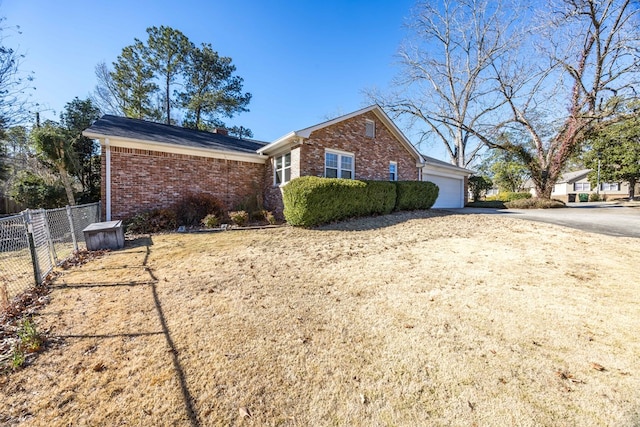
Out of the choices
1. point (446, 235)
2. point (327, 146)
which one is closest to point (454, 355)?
point (446, 235)

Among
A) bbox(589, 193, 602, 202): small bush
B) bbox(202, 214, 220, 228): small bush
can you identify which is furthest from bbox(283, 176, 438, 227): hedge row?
bbox(589, 193, 602, 202): small bush

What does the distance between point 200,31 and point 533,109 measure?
26544 mm

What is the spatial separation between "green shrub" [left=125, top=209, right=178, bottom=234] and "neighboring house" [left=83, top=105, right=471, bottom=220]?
95 centimetres

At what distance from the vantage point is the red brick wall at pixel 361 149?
1072 centimetres

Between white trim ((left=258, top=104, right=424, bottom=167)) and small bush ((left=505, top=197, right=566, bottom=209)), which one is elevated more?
white trim ((left=258, top=104, right=424, bottom=167))

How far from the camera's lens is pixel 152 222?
8781 mm

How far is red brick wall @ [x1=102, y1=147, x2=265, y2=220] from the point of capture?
30.8 ft

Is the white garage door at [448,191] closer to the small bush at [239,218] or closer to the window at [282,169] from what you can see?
the window at [282,169]

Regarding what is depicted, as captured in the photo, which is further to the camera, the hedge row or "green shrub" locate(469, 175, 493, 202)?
"green shrub" locate(469, 175, 493, 202)

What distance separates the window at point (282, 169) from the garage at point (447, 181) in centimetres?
872

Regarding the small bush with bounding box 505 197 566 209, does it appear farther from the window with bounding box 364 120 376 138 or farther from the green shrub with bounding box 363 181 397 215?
the window with bounding box 364 120 376 138

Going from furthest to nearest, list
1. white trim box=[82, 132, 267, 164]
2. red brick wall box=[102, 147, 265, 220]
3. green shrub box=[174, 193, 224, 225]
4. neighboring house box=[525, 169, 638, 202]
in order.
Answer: neighboring house box=[525, 169, 638, 202]
green shrub box=[174, 193, 224, 225]
red brick wall box=[102, 147, 265, 220]
white trim box=[82, 132, 267, 164]

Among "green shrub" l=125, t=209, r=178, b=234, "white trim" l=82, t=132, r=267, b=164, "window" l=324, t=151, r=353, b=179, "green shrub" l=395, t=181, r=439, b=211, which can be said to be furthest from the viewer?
Result: "green shrub" l=395, t=181, r=439, b=211

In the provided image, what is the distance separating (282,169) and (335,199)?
3845 mm
